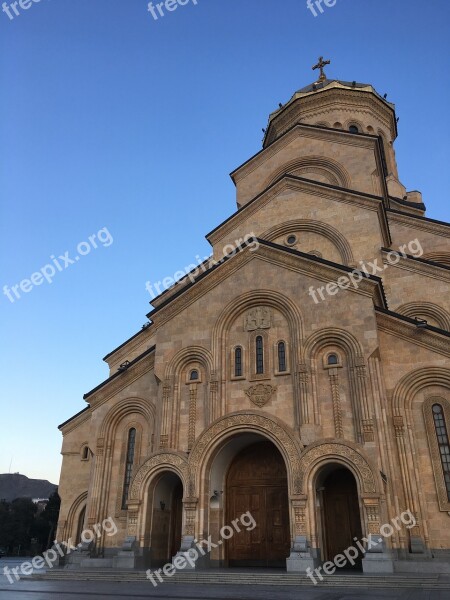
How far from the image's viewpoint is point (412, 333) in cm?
1498

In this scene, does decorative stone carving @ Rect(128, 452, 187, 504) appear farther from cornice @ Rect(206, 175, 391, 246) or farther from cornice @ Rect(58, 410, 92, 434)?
cornice @ Rect(206, 175, 391, 246)

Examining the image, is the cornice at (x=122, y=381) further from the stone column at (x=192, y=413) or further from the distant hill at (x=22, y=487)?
the distant hill at (x=22, y=487)

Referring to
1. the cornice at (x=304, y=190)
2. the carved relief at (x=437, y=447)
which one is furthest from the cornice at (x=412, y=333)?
the cornice at (x=304, y=190)

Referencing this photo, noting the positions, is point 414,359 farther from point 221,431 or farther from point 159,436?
point 159,436

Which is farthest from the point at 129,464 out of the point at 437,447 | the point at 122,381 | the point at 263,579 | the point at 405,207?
the point at 405,207

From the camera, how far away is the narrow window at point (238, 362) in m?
15.4

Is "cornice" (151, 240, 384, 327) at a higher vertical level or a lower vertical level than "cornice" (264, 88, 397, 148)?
lower

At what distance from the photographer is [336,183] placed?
77.4 feet

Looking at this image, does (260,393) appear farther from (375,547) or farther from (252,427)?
(375,547)

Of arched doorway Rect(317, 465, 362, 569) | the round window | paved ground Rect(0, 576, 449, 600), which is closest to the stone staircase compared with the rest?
paved ground Rect(0, 576, 449, 600)

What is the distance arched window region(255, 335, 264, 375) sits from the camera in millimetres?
15242

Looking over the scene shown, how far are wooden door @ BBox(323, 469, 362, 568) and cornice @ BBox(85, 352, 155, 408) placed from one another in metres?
7.13

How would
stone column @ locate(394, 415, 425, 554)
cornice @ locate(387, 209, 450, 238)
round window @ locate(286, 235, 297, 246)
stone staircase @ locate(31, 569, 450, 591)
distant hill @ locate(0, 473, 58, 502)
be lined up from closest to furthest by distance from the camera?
stone staircase @ locate(31, 569, 450, 591), stone column @ locate(394, 415, 425, 554), round window @ locate(286, 235, 297, 246), cornice @ locate(387, 209, 450, 238), distant hill @ locate(0, 473, 58, 502)

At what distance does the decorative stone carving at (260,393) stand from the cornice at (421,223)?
38.5 feet
